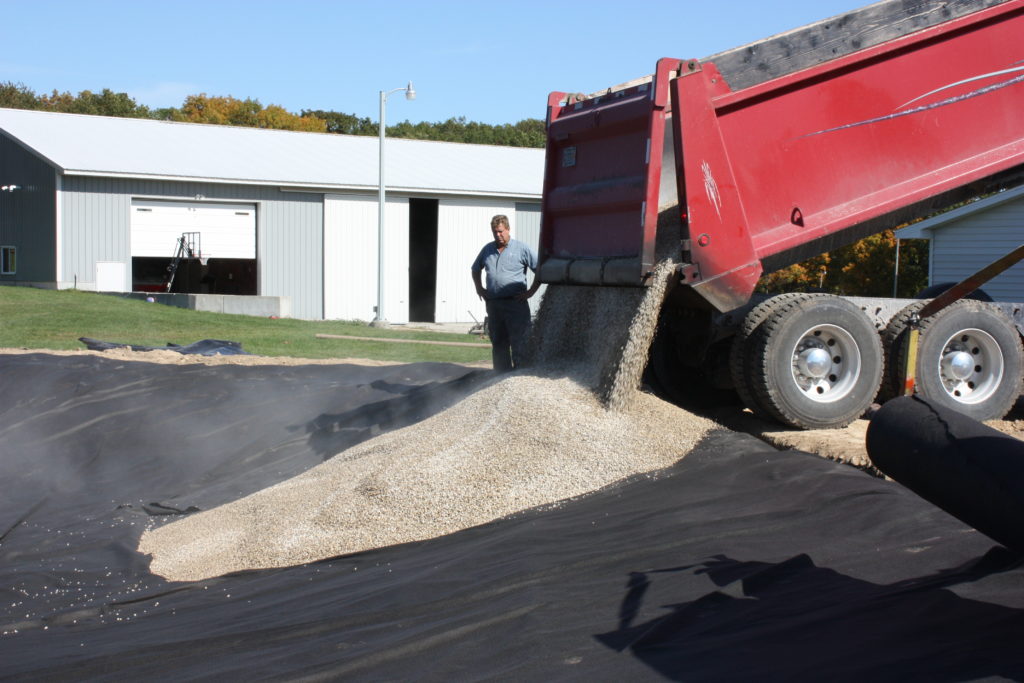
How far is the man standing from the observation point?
8922 mm

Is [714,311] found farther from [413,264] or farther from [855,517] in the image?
[413,264]

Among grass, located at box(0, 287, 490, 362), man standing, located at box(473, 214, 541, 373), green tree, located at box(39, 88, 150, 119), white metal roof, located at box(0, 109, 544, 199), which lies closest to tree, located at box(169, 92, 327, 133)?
green tree, located at box(39, 88, 150, 119)

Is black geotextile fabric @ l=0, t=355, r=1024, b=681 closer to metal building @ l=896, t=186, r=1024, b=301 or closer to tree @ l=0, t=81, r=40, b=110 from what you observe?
metal building @ l=896, t=186, r=1024, b=301

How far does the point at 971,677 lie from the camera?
297 centimetres

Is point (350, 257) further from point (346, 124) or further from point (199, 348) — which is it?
point (346, 124)

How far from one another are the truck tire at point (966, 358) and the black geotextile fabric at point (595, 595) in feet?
5.86

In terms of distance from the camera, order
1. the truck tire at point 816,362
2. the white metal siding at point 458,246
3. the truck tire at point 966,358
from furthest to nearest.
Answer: the white metal siding at point 458,246 < the truck tire at point 966,358 < the truck tire at point 816,362

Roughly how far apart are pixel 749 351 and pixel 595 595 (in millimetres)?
3281

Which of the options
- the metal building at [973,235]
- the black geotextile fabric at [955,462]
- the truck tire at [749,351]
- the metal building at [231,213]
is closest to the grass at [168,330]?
the metal building at [231,213]

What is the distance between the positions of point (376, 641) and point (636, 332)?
3333 mm

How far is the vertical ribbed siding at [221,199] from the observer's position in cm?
2547

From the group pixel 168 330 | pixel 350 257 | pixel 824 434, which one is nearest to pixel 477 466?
pixel 824 434

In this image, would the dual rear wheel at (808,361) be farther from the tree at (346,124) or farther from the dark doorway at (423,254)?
the tree at (346,124)

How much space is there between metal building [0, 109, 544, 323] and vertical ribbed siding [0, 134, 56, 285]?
52mm
